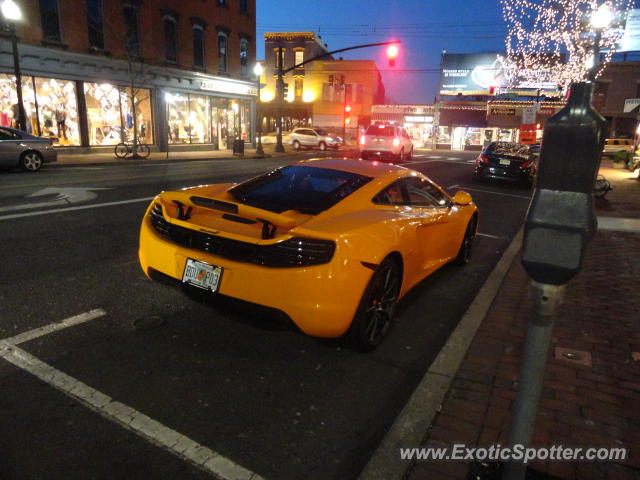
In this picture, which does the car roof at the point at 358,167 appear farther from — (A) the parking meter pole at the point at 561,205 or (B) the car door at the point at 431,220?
(A) the parking meter pole at the point at 561,205

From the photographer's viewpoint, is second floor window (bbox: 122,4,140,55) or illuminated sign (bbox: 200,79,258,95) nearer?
second floor window (bbox: 122,4,140,55)

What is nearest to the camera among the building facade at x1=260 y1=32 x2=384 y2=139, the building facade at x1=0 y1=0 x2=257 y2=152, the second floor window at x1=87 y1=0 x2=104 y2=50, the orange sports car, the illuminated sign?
the orange sports car

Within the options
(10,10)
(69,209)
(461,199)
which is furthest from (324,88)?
(461,199)

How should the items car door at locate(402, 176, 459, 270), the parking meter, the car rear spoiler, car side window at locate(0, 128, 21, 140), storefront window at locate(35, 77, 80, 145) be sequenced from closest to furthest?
1. the parking meter
2. the car rear spoiler
3. car door at locate(402, 176, 459, 270)
4. car side window at locate(0, 128, 21, 140)
5. storefront window at locate(35, 77, 80, 145)

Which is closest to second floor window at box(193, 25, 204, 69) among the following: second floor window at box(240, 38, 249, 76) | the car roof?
second floor window at box(240, 38, 249, 76)

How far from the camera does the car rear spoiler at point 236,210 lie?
330 cm

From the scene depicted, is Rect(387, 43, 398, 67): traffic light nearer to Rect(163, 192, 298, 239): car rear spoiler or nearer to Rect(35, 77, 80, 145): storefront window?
Rect(35, 77, 80, 145): storefront window

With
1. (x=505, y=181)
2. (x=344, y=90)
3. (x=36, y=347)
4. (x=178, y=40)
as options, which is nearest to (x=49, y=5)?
(x=178, y=40)

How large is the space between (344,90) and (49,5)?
35443 millimetres

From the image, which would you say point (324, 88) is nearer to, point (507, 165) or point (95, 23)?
point (95, 23)

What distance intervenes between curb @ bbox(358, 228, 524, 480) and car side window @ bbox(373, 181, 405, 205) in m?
1.26

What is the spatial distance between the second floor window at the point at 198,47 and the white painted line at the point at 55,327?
89.7ft

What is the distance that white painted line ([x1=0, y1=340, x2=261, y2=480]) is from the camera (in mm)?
2388

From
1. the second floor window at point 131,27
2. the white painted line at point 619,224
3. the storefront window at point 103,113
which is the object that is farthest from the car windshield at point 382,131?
the white painted line at point 619,224
